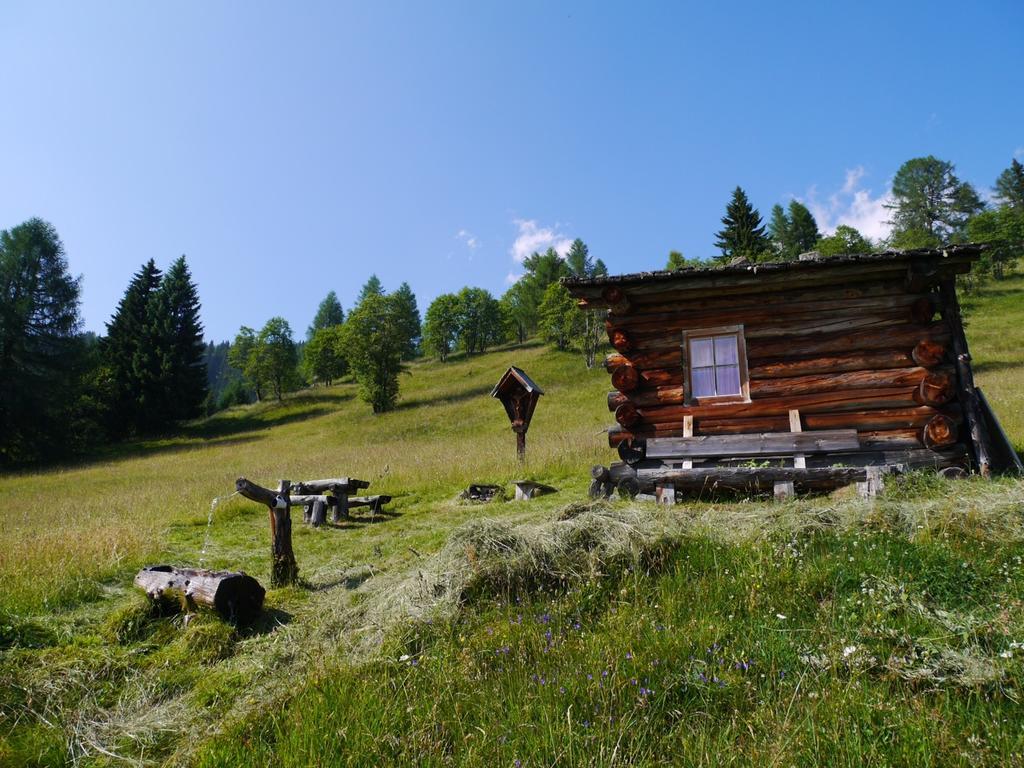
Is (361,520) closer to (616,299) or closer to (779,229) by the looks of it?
(616,299)

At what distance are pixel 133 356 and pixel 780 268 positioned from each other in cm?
5195

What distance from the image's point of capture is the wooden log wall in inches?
348

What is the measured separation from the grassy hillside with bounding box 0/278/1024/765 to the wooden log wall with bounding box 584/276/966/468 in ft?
5.77

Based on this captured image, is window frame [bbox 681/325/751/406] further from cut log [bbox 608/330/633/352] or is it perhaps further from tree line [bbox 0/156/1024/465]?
tree line [bbox 0/156/1024/465]

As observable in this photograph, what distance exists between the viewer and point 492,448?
18984mm

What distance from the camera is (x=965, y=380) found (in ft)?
28.4

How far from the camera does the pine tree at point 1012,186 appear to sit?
76.5 meters

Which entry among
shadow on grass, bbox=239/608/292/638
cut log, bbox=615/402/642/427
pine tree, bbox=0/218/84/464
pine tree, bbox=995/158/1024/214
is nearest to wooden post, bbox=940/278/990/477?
cut log, bbox=615/402/642/427

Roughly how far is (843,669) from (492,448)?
16.0 metres

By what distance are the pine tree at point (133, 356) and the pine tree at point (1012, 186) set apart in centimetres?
10494

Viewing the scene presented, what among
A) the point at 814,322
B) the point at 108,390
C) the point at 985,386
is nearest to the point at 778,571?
the point at 814,322

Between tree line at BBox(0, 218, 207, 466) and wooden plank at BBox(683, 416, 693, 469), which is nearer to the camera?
wooden plank at BBox(683, 416, 693, 469)

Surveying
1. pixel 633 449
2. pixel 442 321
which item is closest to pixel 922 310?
pixel 633 449

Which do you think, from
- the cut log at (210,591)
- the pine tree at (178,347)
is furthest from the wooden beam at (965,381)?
the pine tree at (178,347)
